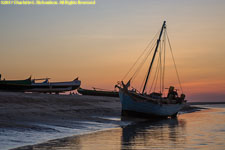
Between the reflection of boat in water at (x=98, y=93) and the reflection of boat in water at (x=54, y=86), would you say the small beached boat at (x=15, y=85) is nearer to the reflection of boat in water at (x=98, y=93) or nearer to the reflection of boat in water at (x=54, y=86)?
the reflection of boat in water at (x=54, y=86)

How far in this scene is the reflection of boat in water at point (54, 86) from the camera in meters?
81.1

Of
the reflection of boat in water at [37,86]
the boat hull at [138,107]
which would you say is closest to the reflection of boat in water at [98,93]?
the reflection of boat in water at [37,86]

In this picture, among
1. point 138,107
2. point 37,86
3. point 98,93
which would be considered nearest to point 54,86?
point 37,86

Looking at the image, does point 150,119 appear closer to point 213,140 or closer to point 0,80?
point 213,140

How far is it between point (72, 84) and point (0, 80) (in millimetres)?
25241

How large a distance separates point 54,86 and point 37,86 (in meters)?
6.31

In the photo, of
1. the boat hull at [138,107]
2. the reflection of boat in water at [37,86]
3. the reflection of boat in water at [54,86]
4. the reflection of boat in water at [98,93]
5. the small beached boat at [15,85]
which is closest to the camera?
the boat hull at [138,107]

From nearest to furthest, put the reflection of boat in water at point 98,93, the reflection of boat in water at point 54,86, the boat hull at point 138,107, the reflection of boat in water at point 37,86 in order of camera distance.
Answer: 1. the boat hull at point 138,107
2. the reflection of boat in water at point 37,86
3. the reflection of boat in water at point 54,86
4. the reflection of boat in water at point 98,93

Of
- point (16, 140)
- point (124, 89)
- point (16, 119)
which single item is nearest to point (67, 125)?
point (16, 119)

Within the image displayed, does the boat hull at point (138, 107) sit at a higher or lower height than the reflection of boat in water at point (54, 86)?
lower

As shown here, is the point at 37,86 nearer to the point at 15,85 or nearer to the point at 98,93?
the point at 15,85

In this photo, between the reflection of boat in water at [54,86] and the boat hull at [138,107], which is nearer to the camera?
the boat hull at [138,107]

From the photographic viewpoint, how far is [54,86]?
284 feet

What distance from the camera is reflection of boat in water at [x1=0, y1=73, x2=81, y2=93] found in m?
71.4
